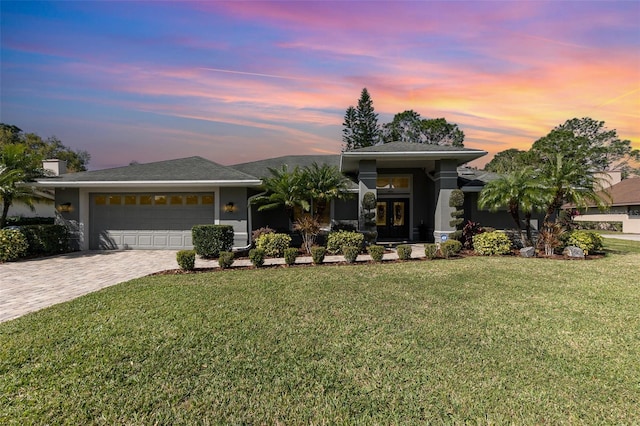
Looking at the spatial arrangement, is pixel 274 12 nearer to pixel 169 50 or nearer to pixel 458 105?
pixel 169 50

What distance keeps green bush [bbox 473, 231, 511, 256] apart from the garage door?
1075cm

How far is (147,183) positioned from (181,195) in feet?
4.47

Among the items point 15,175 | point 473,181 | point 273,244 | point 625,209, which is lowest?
point 273,244

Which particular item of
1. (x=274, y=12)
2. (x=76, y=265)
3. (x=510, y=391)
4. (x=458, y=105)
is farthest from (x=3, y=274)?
(x=458, y=105)

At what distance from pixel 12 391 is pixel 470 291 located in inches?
284

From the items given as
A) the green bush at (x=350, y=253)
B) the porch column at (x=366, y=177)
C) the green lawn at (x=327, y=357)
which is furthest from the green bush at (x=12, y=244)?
the porch column at (x=366, y=177)

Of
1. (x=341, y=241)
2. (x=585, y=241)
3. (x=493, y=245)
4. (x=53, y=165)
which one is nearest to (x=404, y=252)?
(x=341, y=241)

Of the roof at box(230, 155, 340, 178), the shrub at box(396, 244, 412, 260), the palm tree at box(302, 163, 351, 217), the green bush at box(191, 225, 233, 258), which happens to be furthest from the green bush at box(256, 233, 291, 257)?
the roof at box(230, 155, 340, 178)

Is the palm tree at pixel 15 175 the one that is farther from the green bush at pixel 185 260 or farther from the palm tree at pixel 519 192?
the palm tree at pixel 519 192

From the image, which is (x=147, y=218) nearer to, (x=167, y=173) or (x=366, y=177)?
(x=167, y=173)

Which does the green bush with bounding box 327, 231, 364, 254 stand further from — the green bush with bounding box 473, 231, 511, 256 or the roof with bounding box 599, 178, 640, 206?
the roof with bounding box 599, 178, 640, 206

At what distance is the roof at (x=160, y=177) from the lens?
1215 centimetres

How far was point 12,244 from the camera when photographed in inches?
411

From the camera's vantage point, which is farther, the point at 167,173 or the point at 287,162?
the point at 287,162
